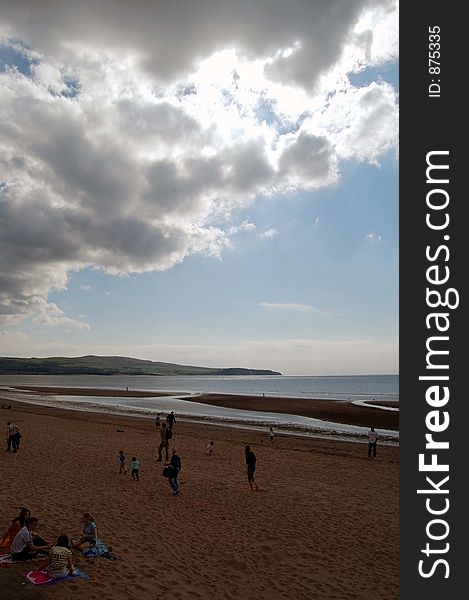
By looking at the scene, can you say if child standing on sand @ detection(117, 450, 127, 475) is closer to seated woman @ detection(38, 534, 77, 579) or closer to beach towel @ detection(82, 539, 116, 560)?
beach towel @ detection(82, 539, 116, 560)

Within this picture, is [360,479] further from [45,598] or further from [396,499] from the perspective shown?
[45,598]

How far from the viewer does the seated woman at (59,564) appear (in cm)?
771

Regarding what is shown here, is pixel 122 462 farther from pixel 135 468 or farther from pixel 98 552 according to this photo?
A: pixel 98 552

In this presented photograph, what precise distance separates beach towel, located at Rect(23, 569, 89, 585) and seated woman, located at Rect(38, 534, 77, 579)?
46 millimetres

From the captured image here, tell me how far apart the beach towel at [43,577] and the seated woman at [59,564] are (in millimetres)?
46

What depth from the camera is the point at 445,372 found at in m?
7.74

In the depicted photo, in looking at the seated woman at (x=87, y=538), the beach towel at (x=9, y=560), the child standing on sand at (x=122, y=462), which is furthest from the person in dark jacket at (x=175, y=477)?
the beach towel at (x=9, y=560)

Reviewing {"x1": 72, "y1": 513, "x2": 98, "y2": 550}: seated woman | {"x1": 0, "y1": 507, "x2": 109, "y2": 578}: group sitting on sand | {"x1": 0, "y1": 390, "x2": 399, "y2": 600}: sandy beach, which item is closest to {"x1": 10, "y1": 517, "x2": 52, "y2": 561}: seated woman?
{"x1": 0, "y1": 507, "x2": 109, "y2": 578}: group sitting on sand

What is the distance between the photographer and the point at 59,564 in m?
7.78

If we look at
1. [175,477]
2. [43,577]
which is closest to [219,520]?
[175,477]

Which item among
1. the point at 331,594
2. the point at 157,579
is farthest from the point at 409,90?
the point at 157,579

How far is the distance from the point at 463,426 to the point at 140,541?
761 cm

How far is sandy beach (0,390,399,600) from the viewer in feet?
28.0

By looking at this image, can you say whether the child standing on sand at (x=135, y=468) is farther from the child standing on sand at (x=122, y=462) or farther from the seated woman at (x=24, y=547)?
the seated woman at (x=24, y=547)
